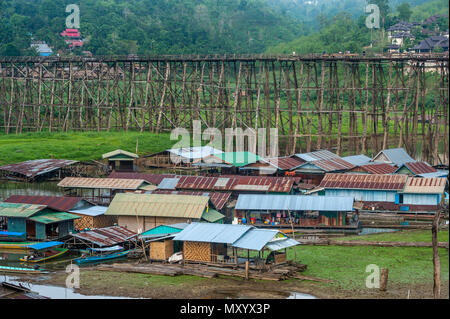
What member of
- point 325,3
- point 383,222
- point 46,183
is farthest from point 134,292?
point 325,3

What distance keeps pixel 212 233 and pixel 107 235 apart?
16.1ft

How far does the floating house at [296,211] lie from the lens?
31.3 m

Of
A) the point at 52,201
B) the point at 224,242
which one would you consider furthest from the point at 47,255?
the point at 224,242

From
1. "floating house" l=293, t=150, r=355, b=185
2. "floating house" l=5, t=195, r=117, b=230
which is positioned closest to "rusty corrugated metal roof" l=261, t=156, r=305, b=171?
"floating house" l=293, t=150, r=355, b=185

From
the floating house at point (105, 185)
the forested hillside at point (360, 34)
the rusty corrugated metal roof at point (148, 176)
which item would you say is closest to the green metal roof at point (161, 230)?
the floating house at point (105, 185)

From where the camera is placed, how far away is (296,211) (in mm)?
31828

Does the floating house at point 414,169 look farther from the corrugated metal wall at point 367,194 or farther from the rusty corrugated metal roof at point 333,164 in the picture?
the corrugated metal wall at point 367,194

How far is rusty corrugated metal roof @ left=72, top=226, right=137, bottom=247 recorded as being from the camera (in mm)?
27312

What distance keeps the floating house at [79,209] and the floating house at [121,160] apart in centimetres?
1107

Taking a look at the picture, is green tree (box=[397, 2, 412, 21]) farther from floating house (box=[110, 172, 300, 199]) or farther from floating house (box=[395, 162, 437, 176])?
floating house (box=[110, 172, 300, 199])

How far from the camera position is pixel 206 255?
25.0m

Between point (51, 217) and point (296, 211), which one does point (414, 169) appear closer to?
point (296, 211)

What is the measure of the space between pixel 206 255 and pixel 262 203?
744 cm

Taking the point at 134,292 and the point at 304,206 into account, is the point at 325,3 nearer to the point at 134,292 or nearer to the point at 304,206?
the point at 304,206
